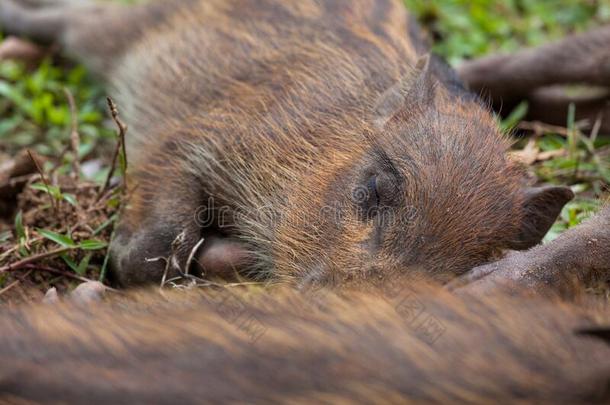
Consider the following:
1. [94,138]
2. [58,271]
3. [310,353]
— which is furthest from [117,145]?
[310,353]

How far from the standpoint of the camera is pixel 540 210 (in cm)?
384

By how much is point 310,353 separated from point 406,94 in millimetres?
1925

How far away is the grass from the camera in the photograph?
159 inches

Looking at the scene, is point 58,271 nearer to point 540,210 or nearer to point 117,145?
point 117,145

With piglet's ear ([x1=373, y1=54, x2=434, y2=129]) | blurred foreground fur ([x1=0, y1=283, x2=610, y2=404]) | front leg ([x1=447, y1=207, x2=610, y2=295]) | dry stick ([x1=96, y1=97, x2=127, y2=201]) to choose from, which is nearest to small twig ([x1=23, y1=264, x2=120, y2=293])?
dry stick ([x1=96, y1=97, x2=127, y2=201])

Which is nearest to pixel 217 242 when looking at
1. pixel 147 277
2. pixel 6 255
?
pixel 147 277

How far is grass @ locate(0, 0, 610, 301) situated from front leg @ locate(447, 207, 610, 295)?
1.71 feet

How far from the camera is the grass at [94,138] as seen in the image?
4.03 metres

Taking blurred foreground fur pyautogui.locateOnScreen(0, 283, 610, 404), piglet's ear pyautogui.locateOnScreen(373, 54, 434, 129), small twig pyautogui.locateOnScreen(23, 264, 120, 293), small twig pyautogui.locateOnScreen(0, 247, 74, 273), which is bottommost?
small twig pyautogui.locateOnScreen(23, 264, 120, 293)

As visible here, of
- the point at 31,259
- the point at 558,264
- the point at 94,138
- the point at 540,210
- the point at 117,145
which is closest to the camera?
the point at 558,264

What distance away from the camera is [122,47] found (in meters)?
5.86

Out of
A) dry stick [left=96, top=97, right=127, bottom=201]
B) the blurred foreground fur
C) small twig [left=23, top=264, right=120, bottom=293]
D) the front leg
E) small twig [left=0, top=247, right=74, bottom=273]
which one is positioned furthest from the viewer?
dry stick [left=96, top=97, right=127, bottom=201]

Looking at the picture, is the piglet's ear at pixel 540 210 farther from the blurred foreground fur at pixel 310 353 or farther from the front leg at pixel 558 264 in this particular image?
the blurred foreground fur at pixel 310 353

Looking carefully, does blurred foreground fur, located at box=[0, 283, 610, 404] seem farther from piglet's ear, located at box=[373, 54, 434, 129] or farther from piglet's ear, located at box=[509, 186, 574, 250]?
piglet's ear, located at box=[373, 54, 434, 129]
